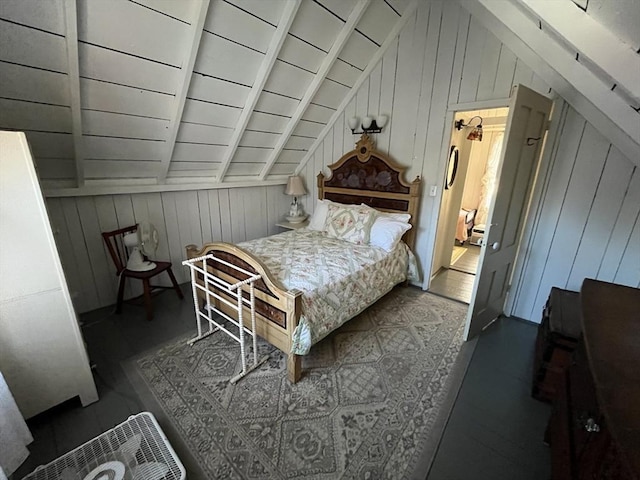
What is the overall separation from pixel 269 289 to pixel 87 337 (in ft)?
5.85

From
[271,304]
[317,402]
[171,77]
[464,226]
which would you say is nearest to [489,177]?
[464,226]

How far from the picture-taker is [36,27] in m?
1.49

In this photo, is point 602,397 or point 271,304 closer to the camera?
point 602,397

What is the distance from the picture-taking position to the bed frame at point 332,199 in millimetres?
1880

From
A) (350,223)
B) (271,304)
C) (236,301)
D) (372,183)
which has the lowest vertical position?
(236,301)

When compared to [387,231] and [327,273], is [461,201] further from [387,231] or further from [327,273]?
[327,273]

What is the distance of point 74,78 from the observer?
1.75 m

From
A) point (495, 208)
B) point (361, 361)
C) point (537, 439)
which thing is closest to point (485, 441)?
point (537, 439)

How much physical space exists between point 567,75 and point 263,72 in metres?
2.18

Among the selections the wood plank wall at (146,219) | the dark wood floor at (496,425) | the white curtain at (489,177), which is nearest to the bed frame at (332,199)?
the wood plank wall at (146,219)

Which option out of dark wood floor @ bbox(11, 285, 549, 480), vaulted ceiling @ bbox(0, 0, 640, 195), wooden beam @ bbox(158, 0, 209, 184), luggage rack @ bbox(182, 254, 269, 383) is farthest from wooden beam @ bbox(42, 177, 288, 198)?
dark wood floor @ bbox(11, 285, 549, 480)

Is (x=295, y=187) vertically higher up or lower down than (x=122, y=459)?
higher up

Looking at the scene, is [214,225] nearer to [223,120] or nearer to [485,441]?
[223,120]

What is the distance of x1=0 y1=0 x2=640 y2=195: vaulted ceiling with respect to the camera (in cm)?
143
